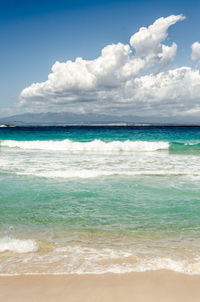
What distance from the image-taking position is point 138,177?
1262 centimetres

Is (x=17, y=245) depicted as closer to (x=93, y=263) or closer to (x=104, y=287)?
(x=93, y=263)

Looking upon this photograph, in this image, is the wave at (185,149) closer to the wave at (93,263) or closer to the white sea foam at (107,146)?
the white sea foam at (107,146)

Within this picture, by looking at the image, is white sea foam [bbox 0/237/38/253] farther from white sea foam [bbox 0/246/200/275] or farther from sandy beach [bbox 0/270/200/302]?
sandy beach [bbox 0/270/200/302]

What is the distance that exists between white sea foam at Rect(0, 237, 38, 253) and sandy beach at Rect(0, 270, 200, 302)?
94 cm

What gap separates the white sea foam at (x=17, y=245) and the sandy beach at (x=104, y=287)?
0.94 meters

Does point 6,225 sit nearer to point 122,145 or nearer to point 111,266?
point 111,266

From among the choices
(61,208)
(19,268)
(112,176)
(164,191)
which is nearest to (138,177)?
(112,176)

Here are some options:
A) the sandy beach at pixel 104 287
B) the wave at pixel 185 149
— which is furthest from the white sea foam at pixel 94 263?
the wave at pixel 185 149

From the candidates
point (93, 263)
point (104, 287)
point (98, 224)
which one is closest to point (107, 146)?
point (98, 224)

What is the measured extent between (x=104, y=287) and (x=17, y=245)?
7.70 feet

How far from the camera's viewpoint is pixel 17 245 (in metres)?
5.50

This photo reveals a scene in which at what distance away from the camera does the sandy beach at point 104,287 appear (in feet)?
12.9

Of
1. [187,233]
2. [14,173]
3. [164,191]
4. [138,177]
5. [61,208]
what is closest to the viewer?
[187,233]

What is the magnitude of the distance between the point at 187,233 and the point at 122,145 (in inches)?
1029
